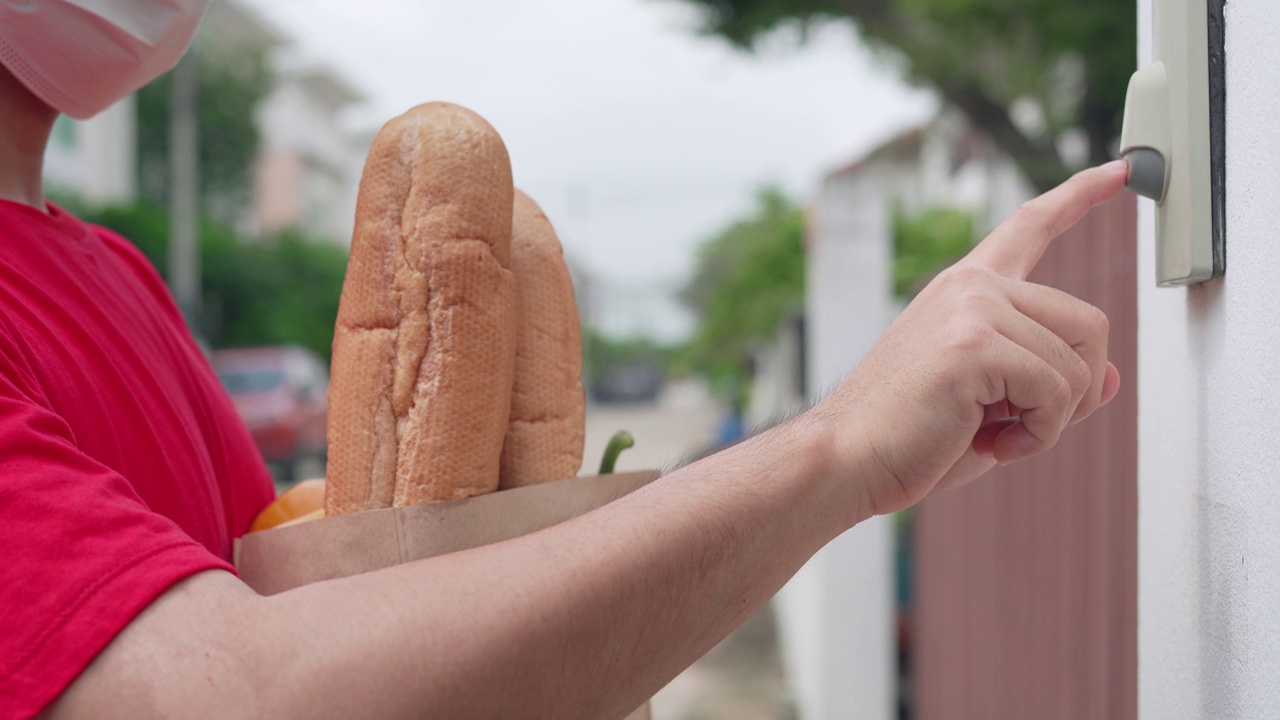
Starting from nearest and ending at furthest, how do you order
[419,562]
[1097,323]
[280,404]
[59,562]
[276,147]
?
1. [59,562]
2. [419,562]
3. [1097,323]
4. [280,404]
5. [276,147]

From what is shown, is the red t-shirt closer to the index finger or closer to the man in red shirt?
the man in red shirt

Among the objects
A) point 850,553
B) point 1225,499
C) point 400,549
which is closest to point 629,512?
point 400,549

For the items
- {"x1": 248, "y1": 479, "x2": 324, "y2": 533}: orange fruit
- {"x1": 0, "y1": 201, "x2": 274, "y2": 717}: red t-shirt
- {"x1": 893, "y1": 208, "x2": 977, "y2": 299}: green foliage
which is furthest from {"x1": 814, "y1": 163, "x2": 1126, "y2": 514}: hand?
{"x1": 893, "y1": 208, "x2": 977, "y2": 299}: green foliage

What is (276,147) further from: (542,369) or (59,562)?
(59,562)

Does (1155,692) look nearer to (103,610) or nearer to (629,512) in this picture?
(629,512)

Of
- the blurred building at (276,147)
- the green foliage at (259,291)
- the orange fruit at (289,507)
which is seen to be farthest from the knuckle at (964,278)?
the green foliage at (259,291)

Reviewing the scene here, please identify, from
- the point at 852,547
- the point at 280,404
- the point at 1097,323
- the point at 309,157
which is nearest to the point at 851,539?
the point at 852,547
